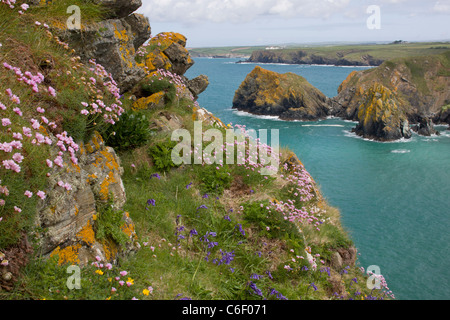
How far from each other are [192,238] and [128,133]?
325cm

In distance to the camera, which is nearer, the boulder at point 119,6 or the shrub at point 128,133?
the shrub at point 128,133

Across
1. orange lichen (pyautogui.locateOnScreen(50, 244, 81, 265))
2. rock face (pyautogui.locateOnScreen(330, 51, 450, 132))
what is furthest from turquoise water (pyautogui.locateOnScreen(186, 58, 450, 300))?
rock face (pyautogui.locateOnScreen(330, 51, 450, 132))

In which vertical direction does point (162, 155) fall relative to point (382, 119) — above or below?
above

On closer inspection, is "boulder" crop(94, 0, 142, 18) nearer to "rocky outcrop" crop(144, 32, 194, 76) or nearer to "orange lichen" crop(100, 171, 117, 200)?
"rocky outcrop" crop(144, 32, 194, 76)

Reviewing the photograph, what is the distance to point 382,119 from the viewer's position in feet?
187

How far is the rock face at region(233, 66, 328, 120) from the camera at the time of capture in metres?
74.9

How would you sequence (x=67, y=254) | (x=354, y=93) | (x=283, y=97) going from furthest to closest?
(x=354, y=93)
(x=283, y=97)
(x=67, y=254)

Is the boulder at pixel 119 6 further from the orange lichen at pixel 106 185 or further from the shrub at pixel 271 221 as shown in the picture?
the shrub at pixel 271 221

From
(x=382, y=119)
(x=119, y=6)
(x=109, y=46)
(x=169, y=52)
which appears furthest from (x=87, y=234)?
(x=382, y=119)

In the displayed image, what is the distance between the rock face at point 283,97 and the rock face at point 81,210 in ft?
232

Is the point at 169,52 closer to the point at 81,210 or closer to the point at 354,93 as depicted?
the point at 81,210

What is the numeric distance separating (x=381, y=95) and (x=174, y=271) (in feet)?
205

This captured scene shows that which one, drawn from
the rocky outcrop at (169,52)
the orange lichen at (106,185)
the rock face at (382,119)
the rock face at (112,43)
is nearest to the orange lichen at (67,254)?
the orange lichen at (106,185)

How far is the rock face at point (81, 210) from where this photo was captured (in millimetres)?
3779
